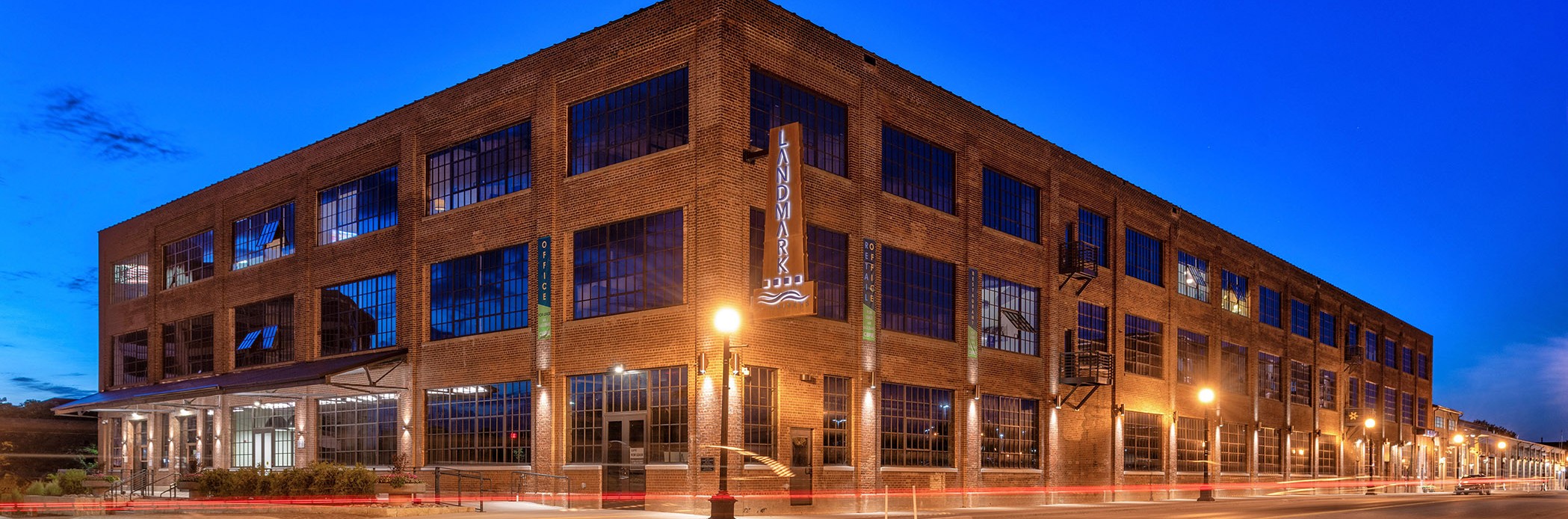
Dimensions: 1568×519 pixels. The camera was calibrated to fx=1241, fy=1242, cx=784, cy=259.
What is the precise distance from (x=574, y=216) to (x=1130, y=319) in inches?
932

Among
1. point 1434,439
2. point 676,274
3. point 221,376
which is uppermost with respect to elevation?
point 676,274

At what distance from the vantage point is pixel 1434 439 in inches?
3423

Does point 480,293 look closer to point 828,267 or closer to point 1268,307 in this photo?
point 828,267

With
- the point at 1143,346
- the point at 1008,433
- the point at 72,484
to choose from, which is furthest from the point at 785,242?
the point at 72,484

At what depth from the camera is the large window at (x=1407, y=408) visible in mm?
78688

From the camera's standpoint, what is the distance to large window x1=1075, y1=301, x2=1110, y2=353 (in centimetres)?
4288

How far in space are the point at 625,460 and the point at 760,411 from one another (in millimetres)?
3584

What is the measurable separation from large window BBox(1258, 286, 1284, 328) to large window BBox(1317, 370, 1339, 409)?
237 inches

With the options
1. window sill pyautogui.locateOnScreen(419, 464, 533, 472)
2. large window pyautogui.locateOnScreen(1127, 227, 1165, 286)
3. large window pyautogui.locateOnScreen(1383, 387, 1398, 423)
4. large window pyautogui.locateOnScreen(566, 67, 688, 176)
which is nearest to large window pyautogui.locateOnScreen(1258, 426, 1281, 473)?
large window pyautogui.locateOnScreen(1127, 227, 1165, 286)

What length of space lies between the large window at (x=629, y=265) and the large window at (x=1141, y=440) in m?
21.7

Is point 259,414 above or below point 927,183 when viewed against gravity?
below

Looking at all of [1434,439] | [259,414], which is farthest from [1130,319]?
[1434,439]

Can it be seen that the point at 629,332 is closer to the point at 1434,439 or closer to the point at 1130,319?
the point at 1130,319

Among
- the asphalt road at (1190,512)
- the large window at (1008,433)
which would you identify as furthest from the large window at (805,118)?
the large window at (1008,433)
